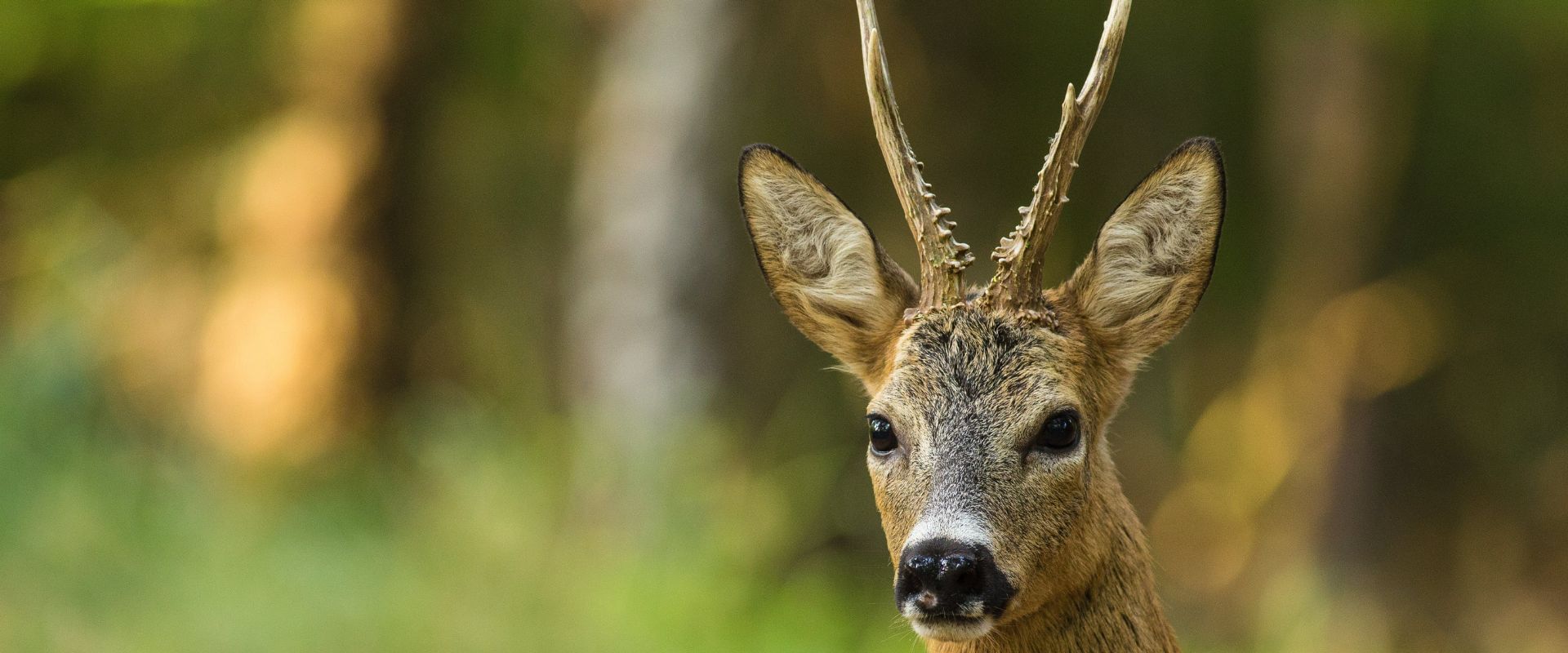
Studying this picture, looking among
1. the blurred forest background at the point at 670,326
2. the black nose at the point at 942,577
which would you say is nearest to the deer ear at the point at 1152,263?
the black nose at the point at 942,577

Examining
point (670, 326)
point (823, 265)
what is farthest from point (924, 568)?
point (670, 326)

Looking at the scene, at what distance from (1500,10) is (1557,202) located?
3763 millimetres

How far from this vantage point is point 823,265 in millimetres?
4047

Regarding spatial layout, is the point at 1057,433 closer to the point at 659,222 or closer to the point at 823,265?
the point at 823,265

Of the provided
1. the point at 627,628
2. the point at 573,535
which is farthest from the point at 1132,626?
the point at 573,535

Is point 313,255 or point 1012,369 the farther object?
point 313,255

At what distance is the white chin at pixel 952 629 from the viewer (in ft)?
10.5

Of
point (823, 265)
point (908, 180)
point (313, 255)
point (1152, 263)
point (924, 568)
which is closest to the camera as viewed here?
point (924, 568)

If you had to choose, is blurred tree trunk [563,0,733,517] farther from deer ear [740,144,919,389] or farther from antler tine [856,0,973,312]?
antler tine [856,0,973,312]

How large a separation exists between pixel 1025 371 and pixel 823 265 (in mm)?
674

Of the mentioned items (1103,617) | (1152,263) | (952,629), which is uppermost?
(1152,263)

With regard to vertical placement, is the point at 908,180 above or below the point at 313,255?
below

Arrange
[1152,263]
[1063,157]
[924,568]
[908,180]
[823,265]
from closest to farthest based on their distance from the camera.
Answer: [924,568]
[1063,157]
[908,180]
[1152,263]
[823,265]

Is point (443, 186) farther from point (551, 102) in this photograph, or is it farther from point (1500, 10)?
point (1500, 10)
